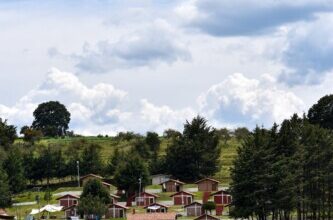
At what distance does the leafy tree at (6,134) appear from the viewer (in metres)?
156

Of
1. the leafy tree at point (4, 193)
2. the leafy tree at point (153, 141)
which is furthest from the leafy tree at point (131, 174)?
the leafy tree at point (153, 141)

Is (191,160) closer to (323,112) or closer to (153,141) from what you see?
(153,141)

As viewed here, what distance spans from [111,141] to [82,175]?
39.7 metres

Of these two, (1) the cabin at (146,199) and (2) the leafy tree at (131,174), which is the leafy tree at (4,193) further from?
(1) the cabin at (146,199)

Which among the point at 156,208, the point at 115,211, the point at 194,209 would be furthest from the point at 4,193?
the point at 194,209

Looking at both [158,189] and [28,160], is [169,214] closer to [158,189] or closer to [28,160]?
[158,189]

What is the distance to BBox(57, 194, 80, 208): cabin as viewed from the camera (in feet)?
385

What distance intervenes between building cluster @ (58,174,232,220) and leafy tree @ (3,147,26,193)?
10475mm

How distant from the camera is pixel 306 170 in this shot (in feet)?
302

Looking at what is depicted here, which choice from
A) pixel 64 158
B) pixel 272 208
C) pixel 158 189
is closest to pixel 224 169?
pixel 158 189

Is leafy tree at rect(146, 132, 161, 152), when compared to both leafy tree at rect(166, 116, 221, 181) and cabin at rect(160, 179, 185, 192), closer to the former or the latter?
leafy tree at rect(166, 116, 221, 181)

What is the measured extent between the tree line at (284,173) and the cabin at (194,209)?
15.5m

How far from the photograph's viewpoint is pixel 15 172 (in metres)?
127

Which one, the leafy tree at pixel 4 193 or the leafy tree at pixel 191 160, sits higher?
the leafy tree at pixel 191 160
